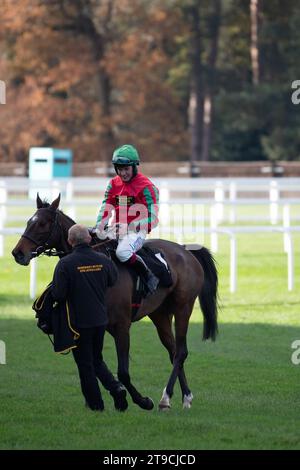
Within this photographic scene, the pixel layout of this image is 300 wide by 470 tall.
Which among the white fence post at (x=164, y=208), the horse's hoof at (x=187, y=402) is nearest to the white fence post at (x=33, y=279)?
the horse's hoof at (x=187, y=402)

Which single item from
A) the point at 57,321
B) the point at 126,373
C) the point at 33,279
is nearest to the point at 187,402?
the point at 126,373

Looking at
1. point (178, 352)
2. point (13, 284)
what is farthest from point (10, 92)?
point (178, 352)

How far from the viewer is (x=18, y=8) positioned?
4897cm

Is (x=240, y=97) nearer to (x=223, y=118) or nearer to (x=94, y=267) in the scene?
(x=223, y=118)

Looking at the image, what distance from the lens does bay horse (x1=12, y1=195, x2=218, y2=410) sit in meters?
8.01

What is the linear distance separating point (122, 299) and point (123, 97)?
45246mm

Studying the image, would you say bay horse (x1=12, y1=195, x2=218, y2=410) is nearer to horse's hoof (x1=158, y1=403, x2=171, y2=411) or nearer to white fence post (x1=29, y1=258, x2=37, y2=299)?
horse's hoof (x1=158, y1=403, x2=171, y2=411)

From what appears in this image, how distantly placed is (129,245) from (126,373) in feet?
3.40

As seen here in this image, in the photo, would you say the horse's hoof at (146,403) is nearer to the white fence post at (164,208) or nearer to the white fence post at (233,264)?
the white fence post at (233,264)

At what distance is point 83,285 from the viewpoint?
24.8 ft

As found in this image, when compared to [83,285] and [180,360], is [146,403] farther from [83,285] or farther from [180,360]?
[83,285]

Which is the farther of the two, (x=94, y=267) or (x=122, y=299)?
(x=122, y=299)

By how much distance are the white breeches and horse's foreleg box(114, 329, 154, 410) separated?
603mm
